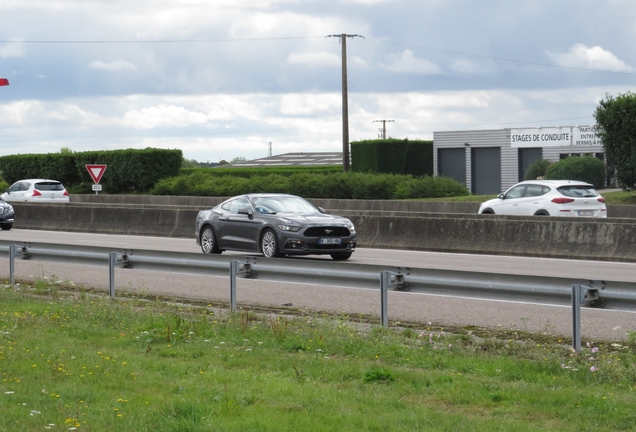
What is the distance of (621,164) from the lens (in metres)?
35.1

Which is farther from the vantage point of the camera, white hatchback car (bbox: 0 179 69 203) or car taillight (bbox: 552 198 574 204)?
white hatchback car (bbox: 0 179 69 203)

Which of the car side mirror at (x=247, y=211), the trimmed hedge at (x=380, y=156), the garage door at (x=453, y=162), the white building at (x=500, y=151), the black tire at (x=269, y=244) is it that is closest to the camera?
the black tire at (x=269, y=244)

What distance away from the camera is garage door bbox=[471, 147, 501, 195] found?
70750 mm

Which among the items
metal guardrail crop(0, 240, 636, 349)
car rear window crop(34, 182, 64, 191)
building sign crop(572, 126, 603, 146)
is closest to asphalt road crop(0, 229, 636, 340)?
metal guardrail crop(0, 240, 636, 349)

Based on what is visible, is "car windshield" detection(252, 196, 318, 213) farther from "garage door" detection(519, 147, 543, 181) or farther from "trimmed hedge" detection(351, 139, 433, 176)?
"garage door" detection(519, 147, 543, 181)

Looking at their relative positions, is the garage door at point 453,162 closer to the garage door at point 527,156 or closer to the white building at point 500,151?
the white building at point 500,151

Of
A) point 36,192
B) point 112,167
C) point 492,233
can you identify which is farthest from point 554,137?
point 492,233

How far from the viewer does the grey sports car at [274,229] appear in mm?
19188

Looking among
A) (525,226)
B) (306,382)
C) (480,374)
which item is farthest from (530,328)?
(525,226)

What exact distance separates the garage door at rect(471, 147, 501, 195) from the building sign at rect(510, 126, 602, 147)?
7.43 feet

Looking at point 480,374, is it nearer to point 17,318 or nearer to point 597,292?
point 597,292

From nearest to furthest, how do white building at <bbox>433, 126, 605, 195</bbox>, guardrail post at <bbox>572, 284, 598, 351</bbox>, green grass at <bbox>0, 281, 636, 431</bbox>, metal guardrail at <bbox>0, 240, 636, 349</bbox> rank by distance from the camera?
green grass at <bbox>0, 281, 636, 431</bbox> < guardrail post at <bbox>572, 284, 598, 351</bbox> < metal guardrail at <bbox>0, 240, 636, 349</bbox> < white building at <bbox>433, 126, 605, 195</bbox>

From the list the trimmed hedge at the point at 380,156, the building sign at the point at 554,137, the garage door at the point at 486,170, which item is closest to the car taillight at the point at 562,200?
the trimmed hedge at the point at 380,156

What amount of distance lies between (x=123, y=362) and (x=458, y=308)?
534cm
